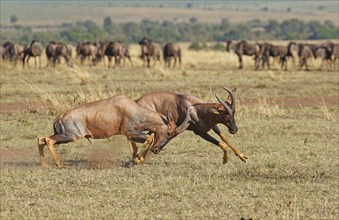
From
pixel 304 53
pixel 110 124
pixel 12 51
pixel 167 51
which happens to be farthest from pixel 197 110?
pixel 12 51

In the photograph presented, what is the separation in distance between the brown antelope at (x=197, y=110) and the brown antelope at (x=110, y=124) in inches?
12.2

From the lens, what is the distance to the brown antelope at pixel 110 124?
11.9 meters

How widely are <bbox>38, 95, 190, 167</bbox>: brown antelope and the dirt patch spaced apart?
724cm

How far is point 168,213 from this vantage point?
887cm

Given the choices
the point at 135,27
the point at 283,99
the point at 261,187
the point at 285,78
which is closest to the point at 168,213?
the point at 261,187

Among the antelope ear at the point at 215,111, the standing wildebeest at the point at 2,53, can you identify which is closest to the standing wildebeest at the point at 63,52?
the standing wildebeest at the point at 2,53

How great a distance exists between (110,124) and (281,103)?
1040 centimetres

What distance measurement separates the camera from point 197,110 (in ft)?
39.9

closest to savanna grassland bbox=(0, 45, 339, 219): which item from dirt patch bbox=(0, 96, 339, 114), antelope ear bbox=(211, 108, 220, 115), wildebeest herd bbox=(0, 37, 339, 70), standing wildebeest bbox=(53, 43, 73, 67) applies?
dirt patch bbox=(0, 96, 339, 114)

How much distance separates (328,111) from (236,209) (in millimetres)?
10875

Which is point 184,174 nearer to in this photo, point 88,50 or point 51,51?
point 51,51

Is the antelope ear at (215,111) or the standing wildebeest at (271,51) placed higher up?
the antelope ear at (215,111)

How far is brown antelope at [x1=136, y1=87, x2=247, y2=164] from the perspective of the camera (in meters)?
12.0

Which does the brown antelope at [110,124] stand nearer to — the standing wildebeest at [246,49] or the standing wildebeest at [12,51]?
the standing wildebeest at [246,49]
